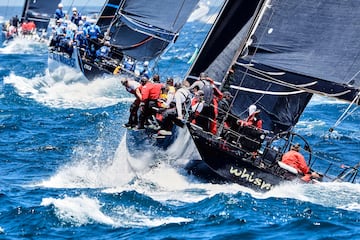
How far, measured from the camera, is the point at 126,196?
15.9 m

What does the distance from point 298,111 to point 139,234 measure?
7.40m

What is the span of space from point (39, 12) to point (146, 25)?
75.0 feet

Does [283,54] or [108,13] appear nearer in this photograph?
[283,54]

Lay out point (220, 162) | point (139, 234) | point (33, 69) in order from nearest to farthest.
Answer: point (139, 234), point (220, 162), point (33, 69)

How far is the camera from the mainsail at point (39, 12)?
5075 centimetres

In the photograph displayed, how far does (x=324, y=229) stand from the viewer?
14.2 m

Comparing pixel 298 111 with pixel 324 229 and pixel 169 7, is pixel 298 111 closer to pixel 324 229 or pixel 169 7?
pixel 324 229

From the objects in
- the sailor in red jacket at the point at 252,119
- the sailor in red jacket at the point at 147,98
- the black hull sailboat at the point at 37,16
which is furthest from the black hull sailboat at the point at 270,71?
the black hull sailboat at the point at 37,16

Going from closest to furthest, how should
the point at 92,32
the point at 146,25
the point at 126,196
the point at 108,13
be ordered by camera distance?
1. the point at 126,196
2. the point at 146,25
3. the point at 92,32
4. the point at 108,13

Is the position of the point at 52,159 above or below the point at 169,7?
below

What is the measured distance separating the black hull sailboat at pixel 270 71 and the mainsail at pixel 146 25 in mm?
9168

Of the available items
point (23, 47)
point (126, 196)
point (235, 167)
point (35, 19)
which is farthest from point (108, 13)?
point (23, 47)

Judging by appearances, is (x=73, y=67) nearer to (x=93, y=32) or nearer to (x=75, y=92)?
(x=75, y=92)

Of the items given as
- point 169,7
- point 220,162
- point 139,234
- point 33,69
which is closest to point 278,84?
point 220,162
